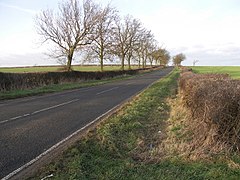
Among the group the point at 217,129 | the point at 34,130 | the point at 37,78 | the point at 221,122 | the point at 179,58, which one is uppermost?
the point at 179,58

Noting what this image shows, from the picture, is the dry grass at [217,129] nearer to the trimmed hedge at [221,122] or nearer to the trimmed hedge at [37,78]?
the trimmed hedge at [221,122]

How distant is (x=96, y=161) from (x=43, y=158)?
124cm

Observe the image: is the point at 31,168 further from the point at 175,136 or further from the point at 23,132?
the point at 175,136

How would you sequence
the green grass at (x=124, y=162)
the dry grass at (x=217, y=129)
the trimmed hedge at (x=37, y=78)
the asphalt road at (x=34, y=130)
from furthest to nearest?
the trimmed hedge at (x=37, y=78), the asphalt road at (x=34, y=130), the dry grass at (x=217, y=129), the green grass at (x=124, y=162)

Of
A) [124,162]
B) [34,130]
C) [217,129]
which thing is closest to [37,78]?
[34,130]

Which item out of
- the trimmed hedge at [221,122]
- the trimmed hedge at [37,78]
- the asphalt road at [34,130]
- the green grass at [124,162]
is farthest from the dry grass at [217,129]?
the trimmed hedge at [37,78]

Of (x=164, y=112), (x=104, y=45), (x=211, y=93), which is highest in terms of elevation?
(x=104, y=45)

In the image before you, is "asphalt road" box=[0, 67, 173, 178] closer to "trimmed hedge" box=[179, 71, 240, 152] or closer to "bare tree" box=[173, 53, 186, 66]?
"trimmed hedge" box=[179, 71, 240, 152]

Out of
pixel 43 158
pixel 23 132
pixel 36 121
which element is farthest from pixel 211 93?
pixel 36 121

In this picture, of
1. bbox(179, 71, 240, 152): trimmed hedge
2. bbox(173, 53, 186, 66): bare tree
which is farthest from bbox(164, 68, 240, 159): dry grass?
bbox(173, 53, 186, 66): bare tree

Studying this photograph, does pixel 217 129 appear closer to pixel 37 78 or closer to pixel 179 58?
pixel 37 78

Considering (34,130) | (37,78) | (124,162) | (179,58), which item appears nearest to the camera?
(124,162)

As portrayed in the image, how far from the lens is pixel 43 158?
6.18m

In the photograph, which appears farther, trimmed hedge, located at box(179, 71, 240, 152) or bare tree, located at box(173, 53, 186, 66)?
bare tree, located at box(173, 53, 186, 66)
